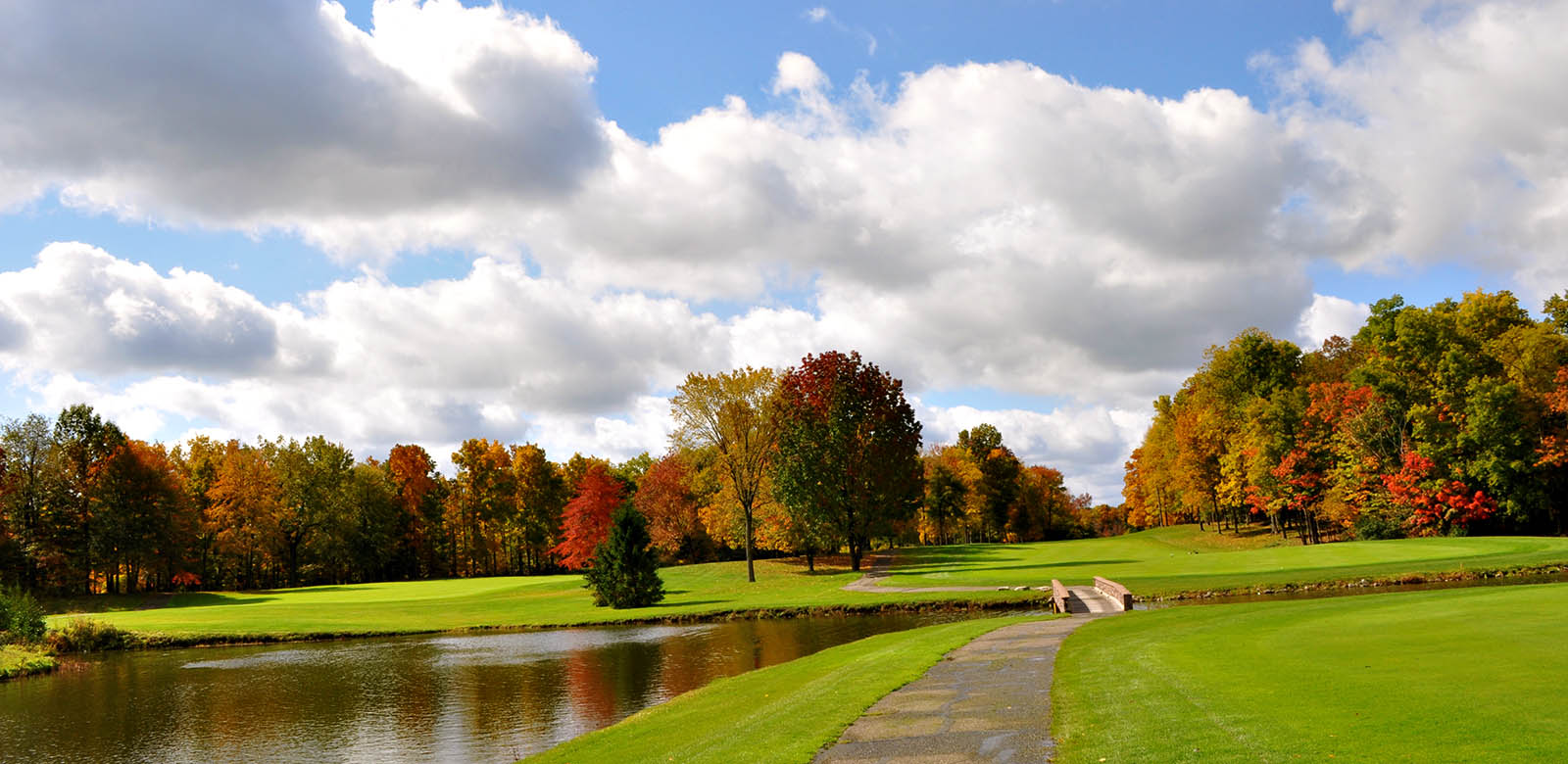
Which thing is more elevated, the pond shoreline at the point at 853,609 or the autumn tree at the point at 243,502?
the autumn tree at the point at 243,502

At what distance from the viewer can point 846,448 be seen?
5919 cm

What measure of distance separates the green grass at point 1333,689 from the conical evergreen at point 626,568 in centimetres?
2908

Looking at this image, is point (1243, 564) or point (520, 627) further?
point (1243, 564)

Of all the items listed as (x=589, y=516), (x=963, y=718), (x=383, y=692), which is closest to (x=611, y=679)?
(x=383, y=692)

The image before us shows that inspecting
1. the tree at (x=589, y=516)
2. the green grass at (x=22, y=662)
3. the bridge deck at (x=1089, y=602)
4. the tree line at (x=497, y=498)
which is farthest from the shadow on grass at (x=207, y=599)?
the bridge deck at (x=1089, y=602)

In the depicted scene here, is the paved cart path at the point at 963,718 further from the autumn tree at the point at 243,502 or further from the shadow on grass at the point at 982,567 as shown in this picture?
the autumn tree at the point at 243,502

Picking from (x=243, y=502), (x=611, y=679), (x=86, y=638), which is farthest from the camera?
(x=243, y=502)

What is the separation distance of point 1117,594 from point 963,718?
20592mm

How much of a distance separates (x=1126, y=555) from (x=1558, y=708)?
55.2 m

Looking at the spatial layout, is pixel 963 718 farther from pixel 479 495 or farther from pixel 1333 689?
pixel 479 495

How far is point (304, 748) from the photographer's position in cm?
1884

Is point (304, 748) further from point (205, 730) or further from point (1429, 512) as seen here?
point (1429, 512)

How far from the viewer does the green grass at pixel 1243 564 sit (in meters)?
36.2

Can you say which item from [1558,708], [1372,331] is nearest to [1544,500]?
[1372,331]
